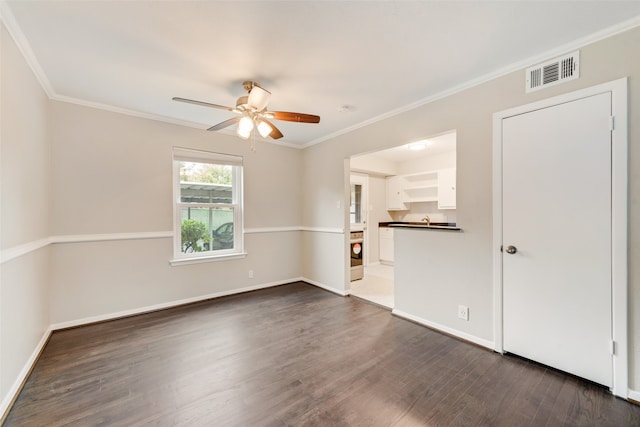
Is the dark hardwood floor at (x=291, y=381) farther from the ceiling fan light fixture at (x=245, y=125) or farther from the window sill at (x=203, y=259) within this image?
the ceiling fan light fixture at (x=245, y=125)

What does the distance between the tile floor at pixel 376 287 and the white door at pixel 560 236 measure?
1.62 metres

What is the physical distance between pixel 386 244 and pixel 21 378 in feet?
19.3

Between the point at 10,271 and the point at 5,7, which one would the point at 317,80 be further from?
the point at 10,271

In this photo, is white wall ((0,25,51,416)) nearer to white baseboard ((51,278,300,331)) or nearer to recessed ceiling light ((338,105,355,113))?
white baseboard ((51,278,300,331))

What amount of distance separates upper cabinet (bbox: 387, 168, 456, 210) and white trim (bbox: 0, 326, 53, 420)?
19.8 feet

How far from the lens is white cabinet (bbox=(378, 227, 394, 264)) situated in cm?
628

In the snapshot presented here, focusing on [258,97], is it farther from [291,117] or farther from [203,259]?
[203,259]

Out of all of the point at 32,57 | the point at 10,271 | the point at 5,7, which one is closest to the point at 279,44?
the point at 5,7

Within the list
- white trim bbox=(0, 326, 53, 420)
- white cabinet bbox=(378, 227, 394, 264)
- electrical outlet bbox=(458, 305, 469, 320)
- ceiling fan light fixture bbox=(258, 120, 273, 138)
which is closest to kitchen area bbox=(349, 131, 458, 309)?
white cabinet bbox=(378, 227, 394, 264)

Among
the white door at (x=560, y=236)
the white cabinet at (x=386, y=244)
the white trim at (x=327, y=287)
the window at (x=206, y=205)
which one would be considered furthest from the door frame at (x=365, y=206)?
the white door at (x=560, y=236)

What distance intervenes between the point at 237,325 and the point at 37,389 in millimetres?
1537

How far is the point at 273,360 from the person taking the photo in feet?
7.39

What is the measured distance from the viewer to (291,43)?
1.94 meters

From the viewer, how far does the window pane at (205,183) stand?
3707mm
